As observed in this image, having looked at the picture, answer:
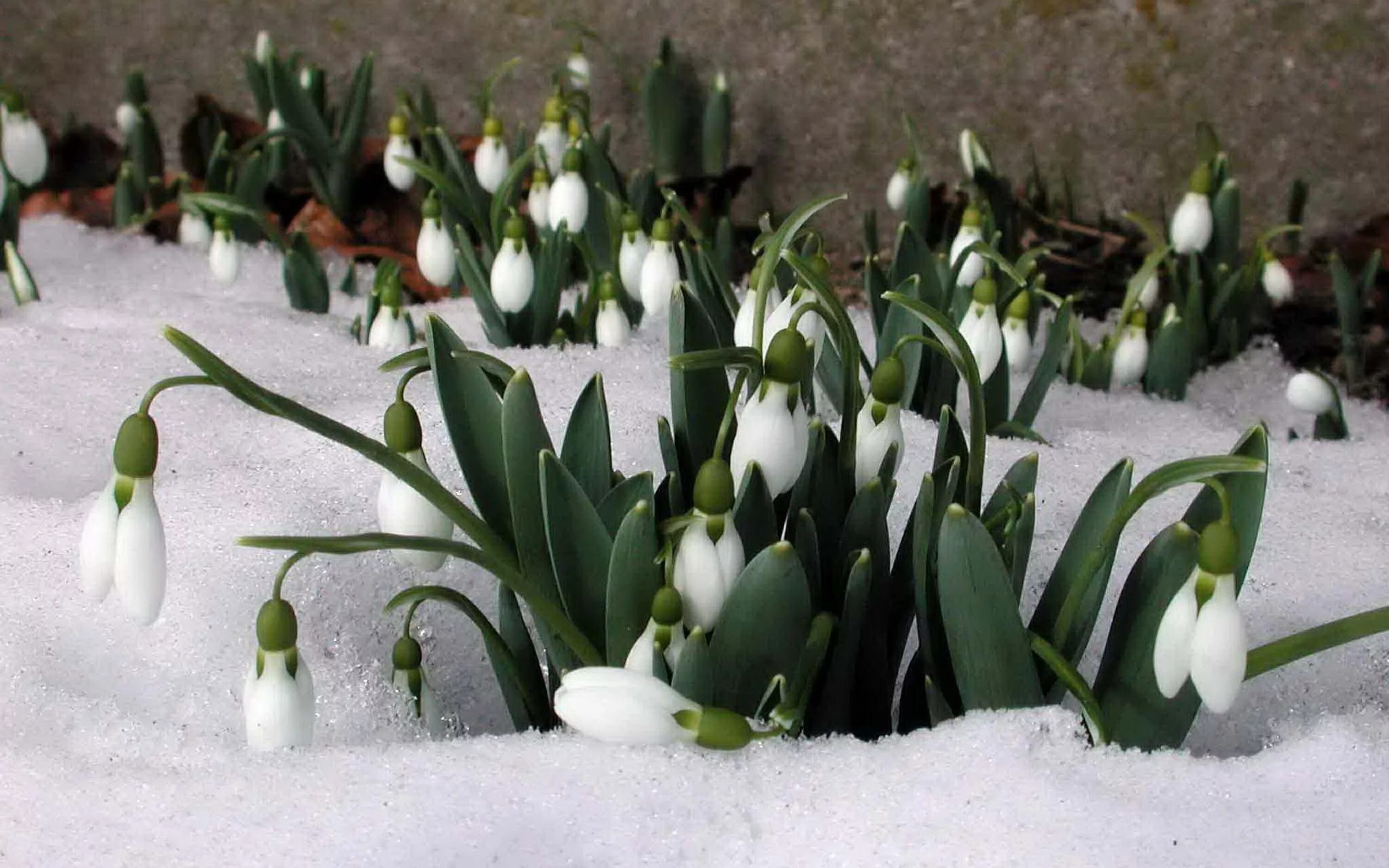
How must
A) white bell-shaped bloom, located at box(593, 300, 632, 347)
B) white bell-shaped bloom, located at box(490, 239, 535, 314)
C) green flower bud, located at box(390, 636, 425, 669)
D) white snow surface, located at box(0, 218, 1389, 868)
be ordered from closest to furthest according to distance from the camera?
1. white snow surface, located at box(0, 218, 1389, 868)
2. green flower bud, located at box(390, 636, 425, 669)
3. white bell-shaped bloom, located at box(490, 239, 535, 314)
4. white bell-shaped bloom, located at box(593, 300, 632, 347)

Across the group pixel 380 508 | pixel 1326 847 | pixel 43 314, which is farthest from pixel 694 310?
pixel 43 314

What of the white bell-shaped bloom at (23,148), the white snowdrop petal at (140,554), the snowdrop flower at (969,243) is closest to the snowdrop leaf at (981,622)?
the white snowdrop petal at (140,554)

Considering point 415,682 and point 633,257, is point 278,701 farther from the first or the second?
point 633,257

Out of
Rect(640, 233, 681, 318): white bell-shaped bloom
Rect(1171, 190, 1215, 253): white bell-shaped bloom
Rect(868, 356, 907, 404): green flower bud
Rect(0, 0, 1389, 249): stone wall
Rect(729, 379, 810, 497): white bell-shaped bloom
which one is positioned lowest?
Rect(729, 379, 810, 497): white bell-shaped bloom

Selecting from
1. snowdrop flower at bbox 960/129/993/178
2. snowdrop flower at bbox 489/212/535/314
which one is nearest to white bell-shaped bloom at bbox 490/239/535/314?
snowdrop flower at bbox 489/212/535/314

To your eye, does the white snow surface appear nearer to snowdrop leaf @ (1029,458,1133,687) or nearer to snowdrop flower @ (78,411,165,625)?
snowdrop leaf @ (1029,458,1133,687)

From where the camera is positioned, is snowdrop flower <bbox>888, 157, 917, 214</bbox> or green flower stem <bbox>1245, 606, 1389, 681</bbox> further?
snowdrop flower <bbox>888, 157, 917, 214</bbox>

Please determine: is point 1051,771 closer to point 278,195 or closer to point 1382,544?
point 1382,544
